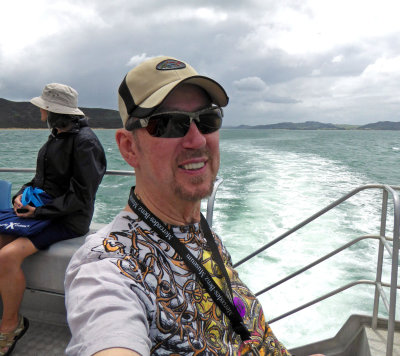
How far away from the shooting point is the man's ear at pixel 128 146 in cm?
104

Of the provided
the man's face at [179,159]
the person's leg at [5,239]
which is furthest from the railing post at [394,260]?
the person's leg at [5,239]

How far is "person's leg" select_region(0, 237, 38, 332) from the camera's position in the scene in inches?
74.4

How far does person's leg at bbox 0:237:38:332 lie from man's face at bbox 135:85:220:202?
1275 millimetres

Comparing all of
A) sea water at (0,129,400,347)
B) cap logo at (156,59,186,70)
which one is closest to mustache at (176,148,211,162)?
cap logo at (156,59,186,70)

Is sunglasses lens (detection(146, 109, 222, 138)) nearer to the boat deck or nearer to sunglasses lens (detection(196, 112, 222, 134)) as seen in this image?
sunglasses lens (detection(196, 112, 222, 134))

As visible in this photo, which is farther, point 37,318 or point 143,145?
point 37,318

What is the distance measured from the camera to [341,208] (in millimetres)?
7836

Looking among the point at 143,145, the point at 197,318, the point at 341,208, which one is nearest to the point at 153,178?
the point at 143,145

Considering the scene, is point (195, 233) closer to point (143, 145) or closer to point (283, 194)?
point (143, 145)

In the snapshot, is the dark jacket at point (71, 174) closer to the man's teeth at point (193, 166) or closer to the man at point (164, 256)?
the man at point (164, 256)

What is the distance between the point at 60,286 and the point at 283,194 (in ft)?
25.5

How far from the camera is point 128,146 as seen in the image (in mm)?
1061

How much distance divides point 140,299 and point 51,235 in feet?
4.90

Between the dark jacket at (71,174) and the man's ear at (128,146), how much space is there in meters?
1.06
